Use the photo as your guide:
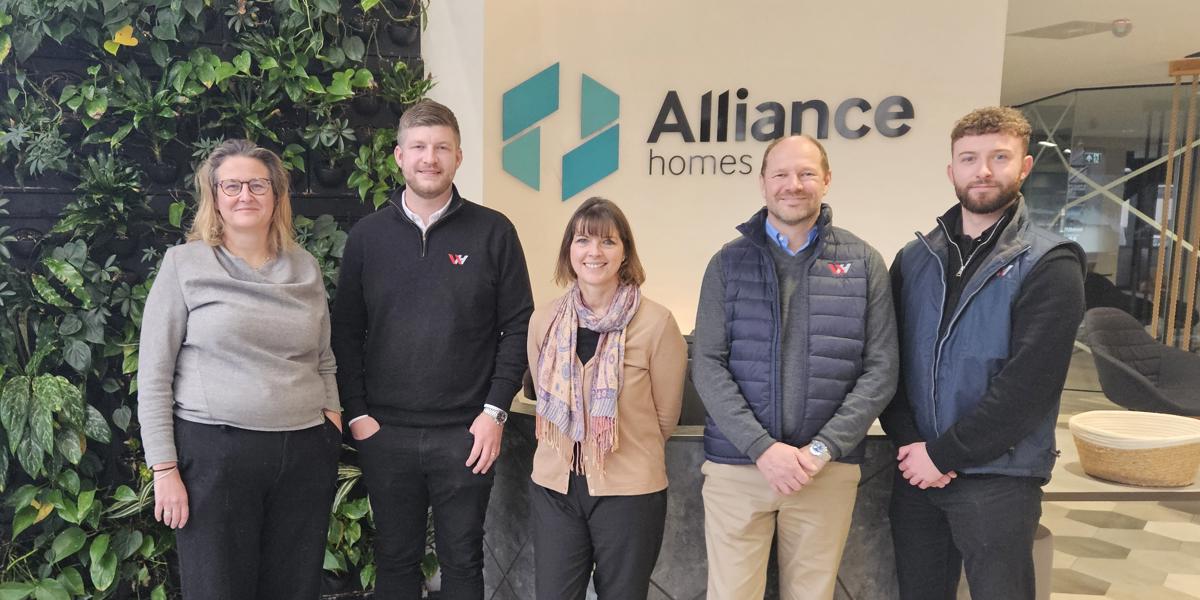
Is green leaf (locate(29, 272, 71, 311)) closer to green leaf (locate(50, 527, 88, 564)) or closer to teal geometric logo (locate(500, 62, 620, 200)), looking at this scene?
green leaf (locate(50, 527, 88, 564))

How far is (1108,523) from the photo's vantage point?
4312 millimetres

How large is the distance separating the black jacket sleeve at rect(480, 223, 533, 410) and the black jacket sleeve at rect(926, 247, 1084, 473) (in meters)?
1.19

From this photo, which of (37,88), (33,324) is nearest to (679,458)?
(33,324)

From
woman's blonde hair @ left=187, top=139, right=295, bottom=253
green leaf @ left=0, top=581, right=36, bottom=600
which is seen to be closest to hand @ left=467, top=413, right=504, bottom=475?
woman's blonde hair @ left=187, top=139, right=295, bottom=253

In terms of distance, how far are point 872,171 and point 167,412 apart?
3630 millimetres

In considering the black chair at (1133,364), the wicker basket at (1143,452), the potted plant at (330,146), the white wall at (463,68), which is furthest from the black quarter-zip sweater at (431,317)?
the black chair at (1133,364)

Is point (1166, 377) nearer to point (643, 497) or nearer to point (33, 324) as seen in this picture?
point (643, 497)

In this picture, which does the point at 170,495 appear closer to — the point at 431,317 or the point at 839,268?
the point at 431,317

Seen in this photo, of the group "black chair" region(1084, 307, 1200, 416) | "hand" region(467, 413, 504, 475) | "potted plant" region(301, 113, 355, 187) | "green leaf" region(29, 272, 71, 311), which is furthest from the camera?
"black chair" region(1084, 307, 1200, 416)

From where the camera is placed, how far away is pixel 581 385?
79.0 inches

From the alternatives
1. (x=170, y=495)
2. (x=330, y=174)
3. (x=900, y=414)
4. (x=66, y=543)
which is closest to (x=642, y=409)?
(x=900, y=414)

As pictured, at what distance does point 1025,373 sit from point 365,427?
5.81 ft

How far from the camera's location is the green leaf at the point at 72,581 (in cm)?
253

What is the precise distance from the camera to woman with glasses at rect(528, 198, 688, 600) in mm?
1957
